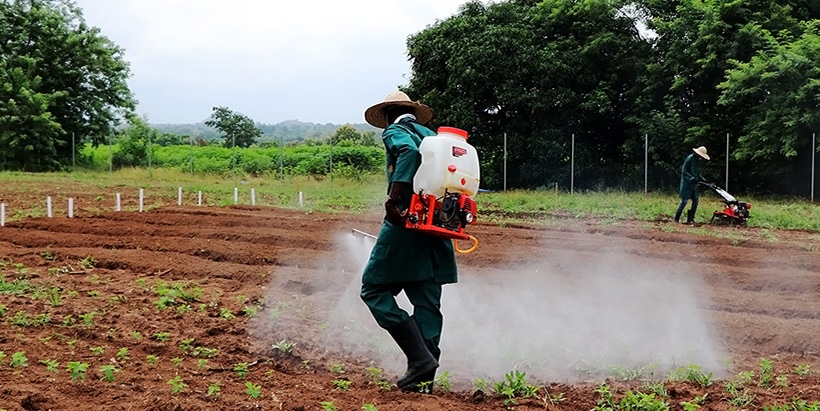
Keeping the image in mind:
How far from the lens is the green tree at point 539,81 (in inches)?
Result: 1008

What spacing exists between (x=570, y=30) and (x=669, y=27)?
366 centimetres

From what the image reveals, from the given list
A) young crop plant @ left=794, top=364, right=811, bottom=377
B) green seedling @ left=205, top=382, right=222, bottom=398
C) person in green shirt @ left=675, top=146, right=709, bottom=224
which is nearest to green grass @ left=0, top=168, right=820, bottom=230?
person in green shirt @ left=675, top=146, right=709, bottom=224

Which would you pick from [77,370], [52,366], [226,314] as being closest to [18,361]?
[52,366]

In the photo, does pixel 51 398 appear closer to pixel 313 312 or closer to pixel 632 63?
pixel 313 312

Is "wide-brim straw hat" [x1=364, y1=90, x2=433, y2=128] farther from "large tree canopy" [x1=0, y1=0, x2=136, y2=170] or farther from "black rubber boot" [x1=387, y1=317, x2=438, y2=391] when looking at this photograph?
"large tree canopy" [x1=0, y1=0, x2=136, y2=170]

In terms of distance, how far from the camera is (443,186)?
4.68 meters

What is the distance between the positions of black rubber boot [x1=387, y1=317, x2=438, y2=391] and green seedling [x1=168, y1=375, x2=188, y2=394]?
122cm

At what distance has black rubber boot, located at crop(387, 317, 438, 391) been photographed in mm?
4766

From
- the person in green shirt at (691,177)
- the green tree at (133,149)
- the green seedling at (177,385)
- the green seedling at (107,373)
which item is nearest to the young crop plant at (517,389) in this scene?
the green seedling at (177,385)

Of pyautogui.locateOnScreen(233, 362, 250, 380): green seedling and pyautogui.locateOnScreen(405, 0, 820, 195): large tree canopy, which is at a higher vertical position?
pyautogui.locateOnScreen(405, 0, 820, 195): large tree canopy

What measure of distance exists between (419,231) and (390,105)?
A: 2.93 ft

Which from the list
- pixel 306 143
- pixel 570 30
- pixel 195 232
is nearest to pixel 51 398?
pixel 195 232

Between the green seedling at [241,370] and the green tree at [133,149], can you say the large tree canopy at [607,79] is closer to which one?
the green tree at [133,149]

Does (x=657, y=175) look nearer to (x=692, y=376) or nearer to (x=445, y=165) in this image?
(x=692, y=376)
